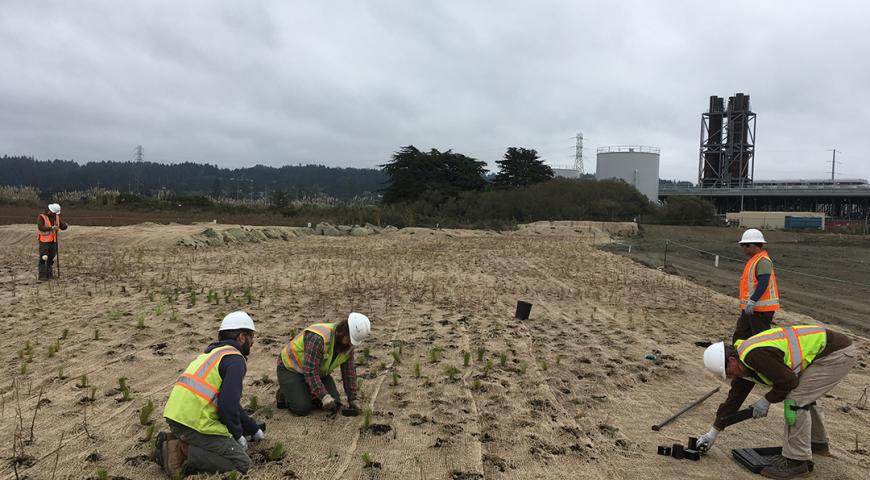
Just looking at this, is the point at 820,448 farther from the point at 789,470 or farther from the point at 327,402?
the point at 327,402

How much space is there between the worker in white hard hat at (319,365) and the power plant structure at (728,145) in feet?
225

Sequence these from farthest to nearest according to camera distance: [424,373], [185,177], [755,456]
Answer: [185,177], [424,373], [755,456]

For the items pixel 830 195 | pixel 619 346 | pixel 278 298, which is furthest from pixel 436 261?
pixel 830 195

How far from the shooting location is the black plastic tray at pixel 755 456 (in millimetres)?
3918

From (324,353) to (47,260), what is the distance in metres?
9.97

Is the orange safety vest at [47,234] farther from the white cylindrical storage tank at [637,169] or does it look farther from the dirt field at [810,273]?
the white cylindrical storage tank at [637,169]

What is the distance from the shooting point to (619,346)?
7238 millimetres

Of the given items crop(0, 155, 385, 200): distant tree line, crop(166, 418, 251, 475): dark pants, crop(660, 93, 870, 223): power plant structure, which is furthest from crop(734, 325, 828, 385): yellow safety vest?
crop(0, 155, 385, 200): distant tree line

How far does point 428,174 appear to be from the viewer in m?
53.3

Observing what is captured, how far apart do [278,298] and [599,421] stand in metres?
6.83

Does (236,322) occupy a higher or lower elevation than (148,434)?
higher

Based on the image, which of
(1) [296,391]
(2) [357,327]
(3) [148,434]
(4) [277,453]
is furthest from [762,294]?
(3) [148,434]

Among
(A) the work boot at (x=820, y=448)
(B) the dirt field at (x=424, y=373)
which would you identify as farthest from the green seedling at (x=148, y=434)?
(A) the work boot at (x=820, y=448)

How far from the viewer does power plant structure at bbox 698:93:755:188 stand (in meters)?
62.2
